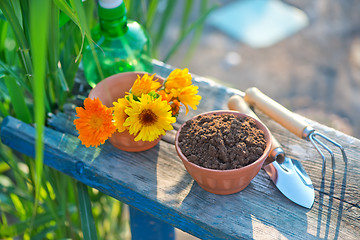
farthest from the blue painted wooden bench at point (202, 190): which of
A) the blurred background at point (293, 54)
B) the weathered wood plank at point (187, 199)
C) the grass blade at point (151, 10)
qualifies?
the blurred background at point (293, 54)

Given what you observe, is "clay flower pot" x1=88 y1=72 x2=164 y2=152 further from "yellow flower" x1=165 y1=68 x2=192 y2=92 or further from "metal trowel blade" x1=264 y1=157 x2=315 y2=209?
"metal trowel blade" x1=264 y1=157 x2=315 y2=209

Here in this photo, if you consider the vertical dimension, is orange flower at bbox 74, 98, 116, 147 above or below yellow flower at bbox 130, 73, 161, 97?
below

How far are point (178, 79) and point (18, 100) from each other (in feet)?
1.24

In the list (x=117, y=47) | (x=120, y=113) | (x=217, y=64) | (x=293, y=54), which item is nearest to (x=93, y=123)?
(x=120, y=113)

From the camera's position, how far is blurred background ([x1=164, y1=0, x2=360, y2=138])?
1.93 meters

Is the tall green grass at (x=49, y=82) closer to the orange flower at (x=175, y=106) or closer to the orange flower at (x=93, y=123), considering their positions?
the orange flower at (x=93, y=123)

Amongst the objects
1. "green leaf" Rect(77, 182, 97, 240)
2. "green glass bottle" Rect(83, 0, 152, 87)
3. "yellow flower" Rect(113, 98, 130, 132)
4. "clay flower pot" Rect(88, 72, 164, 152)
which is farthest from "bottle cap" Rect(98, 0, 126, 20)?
"green leaf" Rect(77, 182, 97, 240)

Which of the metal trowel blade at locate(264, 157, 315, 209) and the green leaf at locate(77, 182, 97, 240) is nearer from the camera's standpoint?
the metal trowel blade at locate(264, 157, 315, 209)

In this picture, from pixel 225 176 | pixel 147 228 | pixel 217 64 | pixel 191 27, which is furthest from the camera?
pixel 217 64

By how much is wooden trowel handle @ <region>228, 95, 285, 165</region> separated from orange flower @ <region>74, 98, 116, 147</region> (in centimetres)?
28

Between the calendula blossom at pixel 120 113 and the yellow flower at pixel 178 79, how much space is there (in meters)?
0.09

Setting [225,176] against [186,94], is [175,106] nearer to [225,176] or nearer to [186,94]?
[186,94]

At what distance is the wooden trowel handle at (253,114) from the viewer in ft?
2.33

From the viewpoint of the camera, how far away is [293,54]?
2184 millimetres
